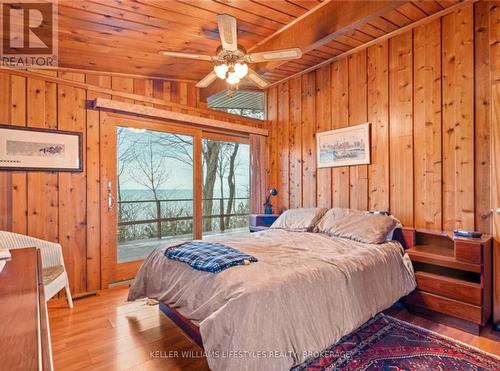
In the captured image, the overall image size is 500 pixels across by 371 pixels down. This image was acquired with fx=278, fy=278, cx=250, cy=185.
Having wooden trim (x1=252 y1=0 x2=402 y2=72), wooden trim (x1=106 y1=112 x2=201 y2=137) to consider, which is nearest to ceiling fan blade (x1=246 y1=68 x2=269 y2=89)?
wooden trim (x1=252 y1=0 x2=402 y2=72)

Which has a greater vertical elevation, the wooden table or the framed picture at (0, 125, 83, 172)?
the framed picture at (0, 125, 83, 172)

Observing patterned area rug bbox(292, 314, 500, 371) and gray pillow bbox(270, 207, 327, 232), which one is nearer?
patterned area rug bbox(292, 314, 500, 371)

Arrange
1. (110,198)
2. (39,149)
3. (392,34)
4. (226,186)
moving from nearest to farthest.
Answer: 1. (39,149)
2. (392,34)
3. (110,198)
4. (226,186)

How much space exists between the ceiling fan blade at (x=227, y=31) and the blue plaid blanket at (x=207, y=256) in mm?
1606

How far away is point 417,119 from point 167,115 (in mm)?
2981

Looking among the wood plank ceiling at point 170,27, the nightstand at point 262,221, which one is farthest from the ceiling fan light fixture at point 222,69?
the nightstand at point 262,221


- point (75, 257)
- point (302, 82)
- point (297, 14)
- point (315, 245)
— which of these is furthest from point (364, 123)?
point (75, 257)

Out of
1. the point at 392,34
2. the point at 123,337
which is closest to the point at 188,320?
the point at 123,337

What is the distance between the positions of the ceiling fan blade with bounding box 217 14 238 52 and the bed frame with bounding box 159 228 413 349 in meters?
2.11

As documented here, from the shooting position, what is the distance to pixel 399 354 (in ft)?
6.50

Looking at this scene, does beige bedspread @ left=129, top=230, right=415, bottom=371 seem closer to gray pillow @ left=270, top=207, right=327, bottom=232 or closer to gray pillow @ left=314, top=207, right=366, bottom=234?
gray pillow @ left=314, top=207, right=366, bottom=234

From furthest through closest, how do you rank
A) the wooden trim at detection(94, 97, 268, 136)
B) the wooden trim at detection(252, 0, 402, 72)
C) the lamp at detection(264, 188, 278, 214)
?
the lamp at detection(264, 188, 278, 214) → the wooden trim at detection(94, 97, 268, 136) → the wooden trim at detection(252, 0, 402, 72)

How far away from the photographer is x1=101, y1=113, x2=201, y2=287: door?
3381 millimetres

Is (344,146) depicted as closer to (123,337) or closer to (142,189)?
(142,189)
